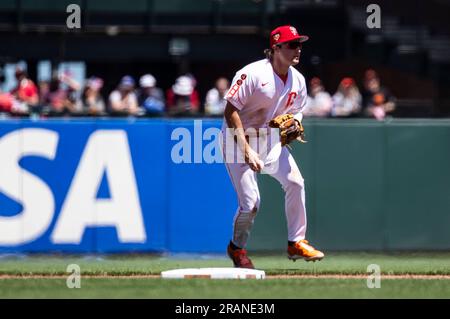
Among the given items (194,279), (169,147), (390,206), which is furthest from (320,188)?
(194,279)

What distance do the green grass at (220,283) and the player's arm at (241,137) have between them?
3.54 ft

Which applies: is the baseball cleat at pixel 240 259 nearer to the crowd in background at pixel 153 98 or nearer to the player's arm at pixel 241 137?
the player's arm at pixel 241 137

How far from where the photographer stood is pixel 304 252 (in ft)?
34.8

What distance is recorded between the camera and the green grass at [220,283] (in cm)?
879

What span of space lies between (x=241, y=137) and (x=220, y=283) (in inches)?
58.0

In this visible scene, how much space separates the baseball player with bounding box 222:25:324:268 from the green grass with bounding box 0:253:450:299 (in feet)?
1.34

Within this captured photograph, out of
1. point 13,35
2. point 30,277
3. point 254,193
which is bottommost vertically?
point 30,277

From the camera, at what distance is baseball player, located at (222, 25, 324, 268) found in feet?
34.2

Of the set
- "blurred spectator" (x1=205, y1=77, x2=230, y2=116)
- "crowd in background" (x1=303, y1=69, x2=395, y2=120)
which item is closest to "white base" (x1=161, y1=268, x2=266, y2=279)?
"crowd in background" (x1=303, y1=69, x2=395, y2=120)

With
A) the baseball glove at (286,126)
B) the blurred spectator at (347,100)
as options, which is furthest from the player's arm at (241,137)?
the blurred spectator at (347,100)

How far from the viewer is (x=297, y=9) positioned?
21.2 metres

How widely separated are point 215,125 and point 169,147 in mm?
586

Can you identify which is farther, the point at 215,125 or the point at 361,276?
the point at 215,125
